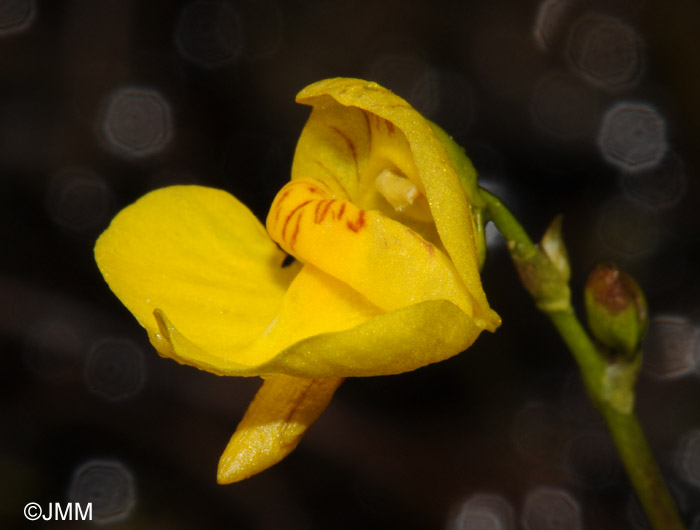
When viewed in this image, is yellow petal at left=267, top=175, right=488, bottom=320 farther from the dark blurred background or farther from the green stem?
the dark blurred background

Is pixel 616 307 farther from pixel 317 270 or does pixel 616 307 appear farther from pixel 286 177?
pixel 286 177

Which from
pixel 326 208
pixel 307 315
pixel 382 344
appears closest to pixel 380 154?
pixel 326 208

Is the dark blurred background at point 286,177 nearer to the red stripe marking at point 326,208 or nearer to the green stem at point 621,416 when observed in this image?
the green stem at point 621,416

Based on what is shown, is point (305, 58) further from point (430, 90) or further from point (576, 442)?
point (576, 442)

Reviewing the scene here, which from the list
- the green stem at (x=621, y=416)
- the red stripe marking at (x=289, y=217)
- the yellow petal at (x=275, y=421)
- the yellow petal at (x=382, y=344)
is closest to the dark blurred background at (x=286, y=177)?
the green stem at (x=621, y=416)

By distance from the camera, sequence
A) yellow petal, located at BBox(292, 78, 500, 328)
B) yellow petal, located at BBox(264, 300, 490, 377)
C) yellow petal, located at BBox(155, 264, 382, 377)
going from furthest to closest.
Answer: yellow petal, located at BBox(155, 264, 382, 377) → yellow petal, located at BBox(292, 78, 500, 328) → yellow petal, located at BBox(264, 300, 490, 377)

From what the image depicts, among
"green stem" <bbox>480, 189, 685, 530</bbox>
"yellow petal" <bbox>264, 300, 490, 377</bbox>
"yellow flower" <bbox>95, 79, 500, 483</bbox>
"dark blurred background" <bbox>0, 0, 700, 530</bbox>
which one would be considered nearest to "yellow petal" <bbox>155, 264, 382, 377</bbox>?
"yellow flower" <bbox>95, 79, 500, 483</bbox>

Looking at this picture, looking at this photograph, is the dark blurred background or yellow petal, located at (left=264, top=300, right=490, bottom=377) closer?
yellow petal, located at (left=264, top=300, right=490, bottom=377)
